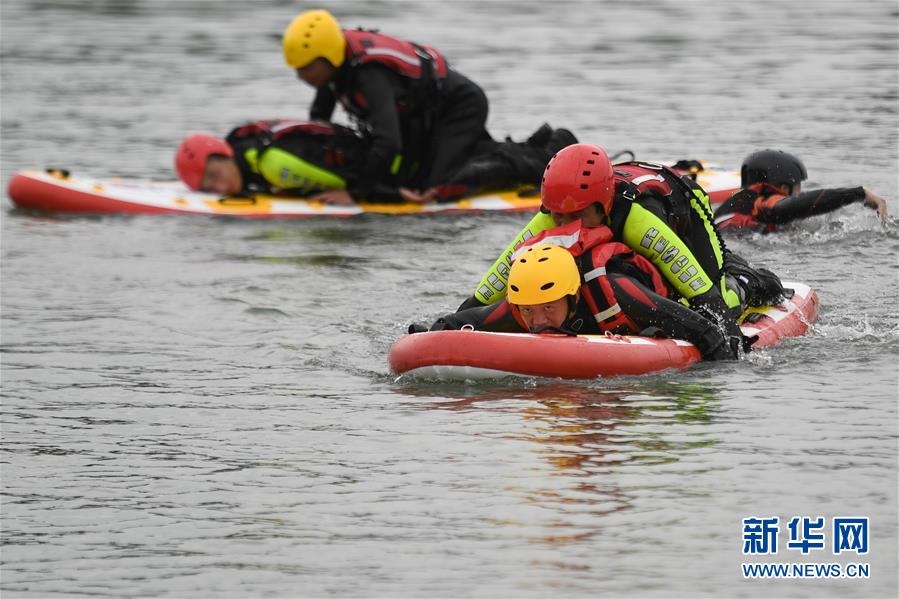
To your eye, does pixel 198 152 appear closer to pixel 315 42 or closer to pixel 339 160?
pixel 339 160

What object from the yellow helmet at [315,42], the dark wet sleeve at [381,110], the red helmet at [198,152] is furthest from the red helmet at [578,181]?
the red helmet at [198,152]

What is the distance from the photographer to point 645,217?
9.46 m

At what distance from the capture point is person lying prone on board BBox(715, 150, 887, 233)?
13.0 m

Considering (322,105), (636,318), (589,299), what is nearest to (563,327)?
(589,299)

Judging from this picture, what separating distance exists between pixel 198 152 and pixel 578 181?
702 centimetres

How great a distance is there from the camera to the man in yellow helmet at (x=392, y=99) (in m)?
14.8

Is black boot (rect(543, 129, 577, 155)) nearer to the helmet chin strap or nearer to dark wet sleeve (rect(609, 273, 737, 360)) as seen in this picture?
dark wet sleeve (rect(609, 273, 737, 360))

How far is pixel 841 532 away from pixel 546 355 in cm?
234

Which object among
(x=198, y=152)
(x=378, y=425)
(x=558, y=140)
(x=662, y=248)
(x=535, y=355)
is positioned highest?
(x=662, y=248)

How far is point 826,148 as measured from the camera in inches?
705

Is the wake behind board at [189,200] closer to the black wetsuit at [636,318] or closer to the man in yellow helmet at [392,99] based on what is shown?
the man in yellow helmet at [392,99]

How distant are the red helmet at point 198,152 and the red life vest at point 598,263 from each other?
6636 mm

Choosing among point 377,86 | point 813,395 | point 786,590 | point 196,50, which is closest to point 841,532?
point 786,590

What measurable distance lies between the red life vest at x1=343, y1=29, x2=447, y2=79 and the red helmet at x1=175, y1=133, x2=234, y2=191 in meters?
1.57
